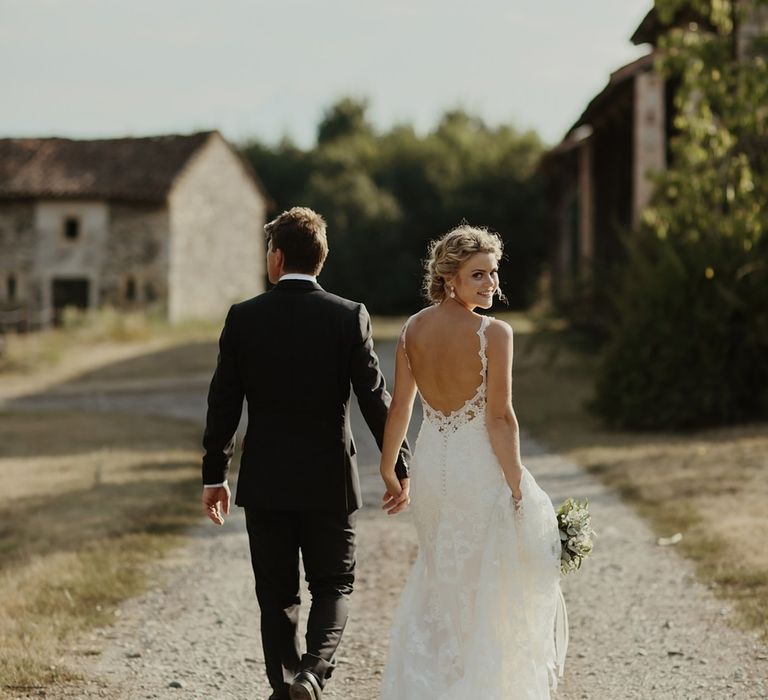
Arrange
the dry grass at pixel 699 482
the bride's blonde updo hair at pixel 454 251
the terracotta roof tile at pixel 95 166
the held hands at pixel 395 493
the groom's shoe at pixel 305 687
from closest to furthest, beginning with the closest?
the groom's shoe at pixel 305 687, the bride's blonde updo hair at pixel 454 251, the held hands at pixel 395 493, the dry grass at pixel 699 482, the terracotta roof tile at pixel 95 166

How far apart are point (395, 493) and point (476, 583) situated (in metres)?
0.47

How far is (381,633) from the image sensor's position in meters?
5.78

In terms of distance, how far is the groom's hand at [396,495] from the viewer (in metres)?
4.38

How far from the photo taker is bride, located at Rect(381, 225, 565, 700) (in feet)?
13.7

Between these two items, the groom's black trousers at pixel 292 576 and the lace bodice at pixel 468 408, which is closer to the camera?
the lace bodice at pixel 468 408

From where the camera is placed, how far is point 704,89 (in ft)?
36.1

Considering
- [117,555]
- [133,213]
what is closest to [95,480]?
[117,555]

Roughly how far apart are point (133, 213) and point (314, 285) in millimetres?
33930

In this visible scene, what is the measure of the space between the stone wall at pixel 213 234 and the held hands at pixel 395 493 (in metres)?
33.4

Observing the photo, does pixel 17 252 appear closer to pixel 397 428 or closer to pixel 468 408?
pixel 397 428

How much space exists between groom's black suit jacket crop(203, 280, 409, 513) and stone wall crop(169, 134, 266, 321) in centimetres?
3334

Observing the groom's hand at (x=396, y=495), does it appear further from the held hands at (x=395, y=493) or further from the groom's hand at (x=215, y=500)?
the groom's hand at (x=215, y=500)

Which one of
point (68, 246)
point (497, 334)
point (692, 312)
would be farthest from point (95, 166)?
point (497, 334)

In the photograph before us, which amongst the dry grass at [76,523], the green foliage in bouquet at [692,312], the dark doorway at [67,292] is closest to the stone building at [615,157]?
the green foliage in bouquet at [692,312]
